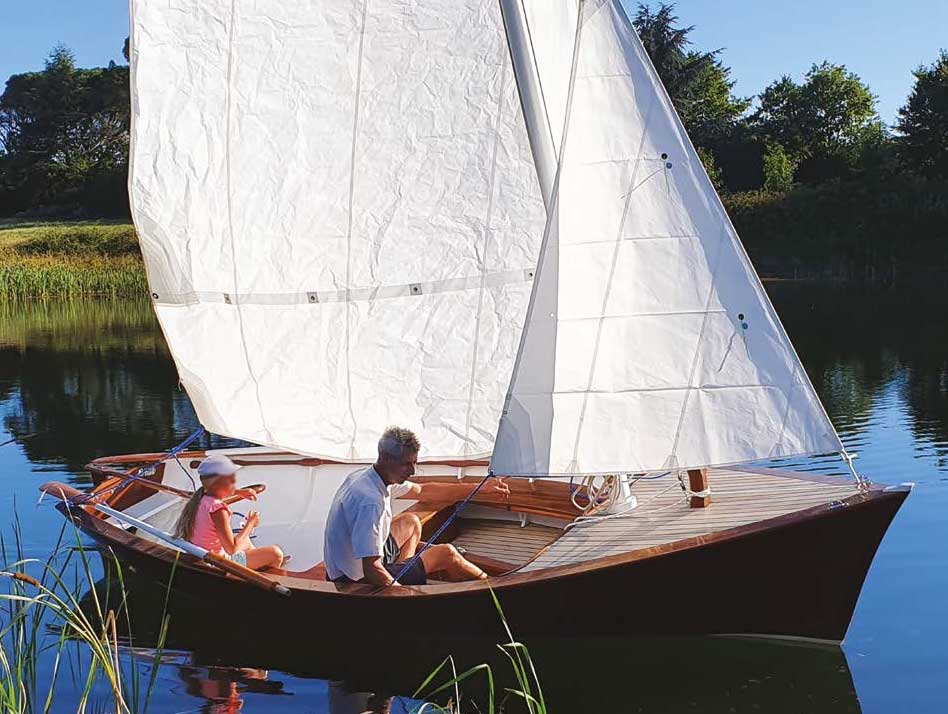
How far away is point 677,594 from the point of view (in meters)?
6.25

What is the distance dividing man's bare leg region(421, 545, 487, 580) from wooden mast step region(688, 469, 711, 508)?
126 cm

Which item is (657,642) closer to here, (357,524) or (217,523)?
(357,524)

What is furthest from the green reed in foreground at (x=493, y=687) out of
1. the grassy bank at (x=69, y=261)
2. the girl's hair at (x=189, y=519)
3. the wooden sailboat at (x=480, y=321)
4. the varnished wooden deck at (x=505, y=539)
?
the grassy bank at (x=69, y=261)

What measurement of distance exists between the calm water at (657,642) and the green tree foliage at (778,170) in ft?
87.4

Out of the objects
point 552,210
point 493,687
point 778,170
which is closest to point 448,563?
point 493,687

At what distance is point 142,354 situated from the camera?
A: 75.6 ft

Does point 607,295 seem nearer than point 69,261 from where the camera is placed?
Yes

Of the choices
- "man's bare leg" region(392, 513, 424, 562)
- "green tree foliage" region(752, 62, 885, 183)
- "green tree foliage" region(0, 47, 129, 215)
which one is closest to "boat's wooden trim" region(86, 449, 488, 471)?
"man's bare leg" region(392, 513, 424, 562)

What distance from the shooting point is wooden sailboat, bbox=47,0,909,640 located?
600cm

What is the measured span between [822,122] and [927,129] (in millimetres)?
6765

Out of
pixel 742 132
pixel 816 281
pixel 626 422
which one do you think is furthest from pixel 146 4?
pixel 742 132

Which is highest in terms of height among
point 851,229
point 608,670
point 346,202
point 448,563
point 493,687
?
point 851,229

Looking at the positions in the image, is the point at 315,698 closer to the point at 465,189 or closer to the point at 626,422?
the point at 626,422

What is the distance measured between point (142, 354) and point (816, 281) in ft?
78.5
